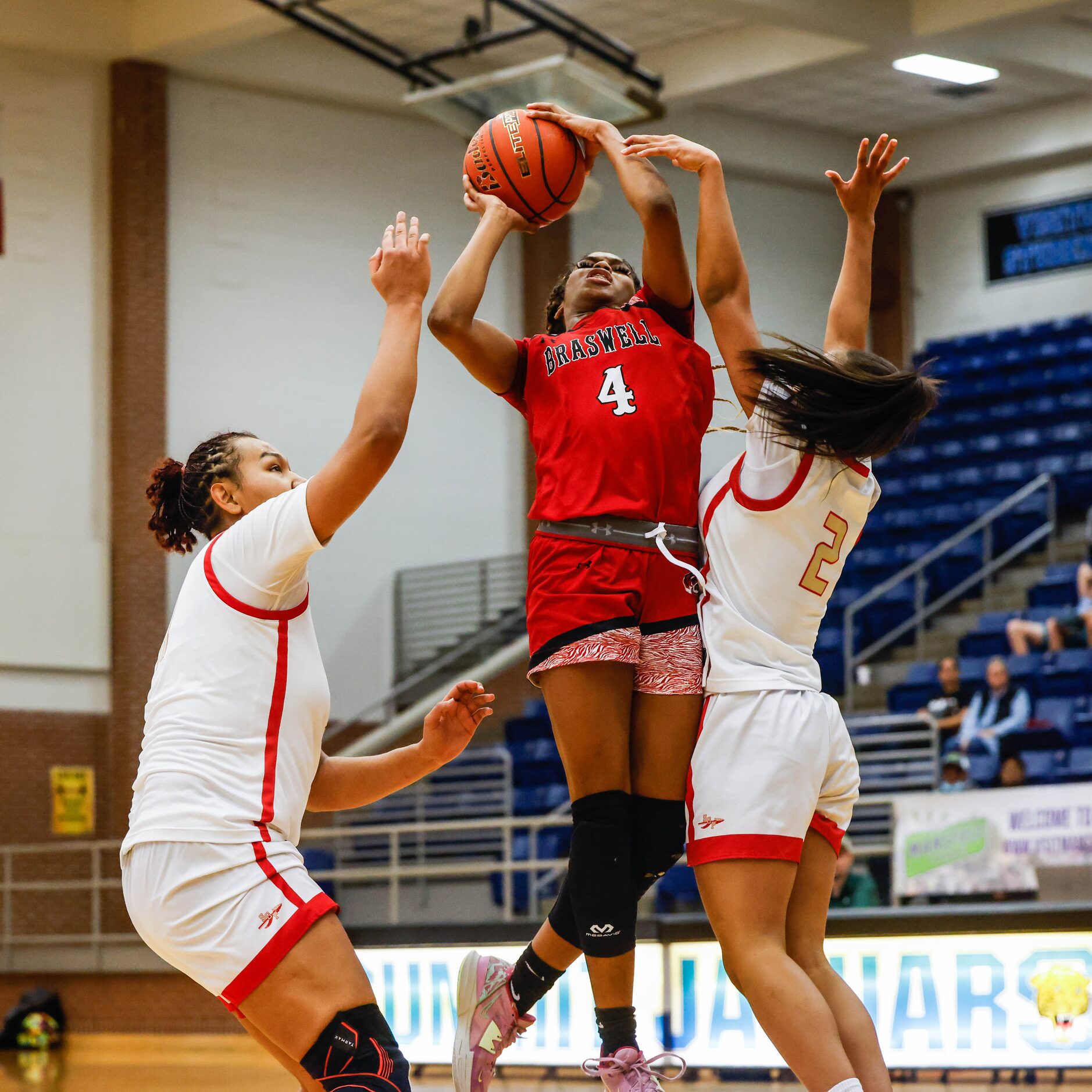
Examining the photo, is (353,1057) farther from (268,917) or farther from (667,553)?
(667,553)

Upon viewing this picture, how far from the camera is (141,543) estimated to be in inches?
540

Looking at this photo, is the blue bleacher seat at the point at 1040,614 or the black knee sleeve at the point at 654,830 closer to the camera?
the black knee sleeve at the point at 654,830

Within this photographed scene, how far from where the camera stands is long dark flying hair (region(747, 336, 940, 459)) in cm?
352

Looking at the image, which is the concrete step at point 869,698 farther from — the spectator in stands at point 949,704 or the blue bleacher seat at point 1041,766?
the blue bleacher seat at point 1041,766

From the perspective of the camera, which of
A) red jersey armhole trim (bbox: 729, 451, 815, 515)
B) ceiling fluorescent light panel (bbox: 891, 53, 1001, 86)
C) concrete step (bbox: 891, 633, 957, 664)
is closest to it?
red jersey armhole trim (bbox: 729, 451, 815, 515)

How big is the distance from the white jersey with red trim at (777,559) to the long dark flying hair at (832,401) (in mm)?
52

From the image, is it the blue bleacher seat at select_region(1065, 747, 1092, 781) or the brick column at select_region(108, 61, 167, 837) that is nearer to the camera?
the blue bleacher seat at select_region(1065, 747, 1092, 781)

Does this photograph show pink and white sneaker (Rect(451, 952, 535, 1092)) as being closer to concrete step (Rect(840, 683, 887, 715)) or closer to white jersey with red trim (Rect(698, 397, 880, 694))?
white jersey with red trim (Rect(698, 397, 880, 694))

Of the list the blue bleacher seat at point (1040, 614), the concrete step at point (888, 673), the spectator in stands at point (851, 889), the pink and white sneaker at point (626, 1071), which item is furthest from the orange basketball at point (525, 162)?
the concrete step at point (888, 673)

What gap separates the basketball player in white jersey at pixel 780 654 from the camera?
11.3 feet

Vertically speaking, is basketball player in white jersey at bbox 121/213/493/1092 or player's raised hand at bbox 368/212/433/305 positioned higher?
player's raised hand at bbox 368/212/433/305

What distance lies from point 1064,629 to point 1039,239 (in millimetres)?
6547

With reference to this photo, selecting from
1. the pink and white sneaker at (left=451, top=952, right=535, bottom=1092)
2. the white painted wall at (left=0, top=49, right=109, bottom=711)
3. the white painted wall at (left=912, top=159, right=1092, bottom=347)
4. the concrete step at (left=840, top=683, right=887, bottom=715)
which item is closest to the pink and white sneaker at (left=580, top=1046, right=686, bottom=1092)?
the pink and white sneaker at (left=451, top=952, right=535, bottom=1092)

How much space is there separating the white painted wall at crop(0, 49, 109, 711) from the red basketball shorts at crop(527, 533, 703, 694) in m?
10.4
